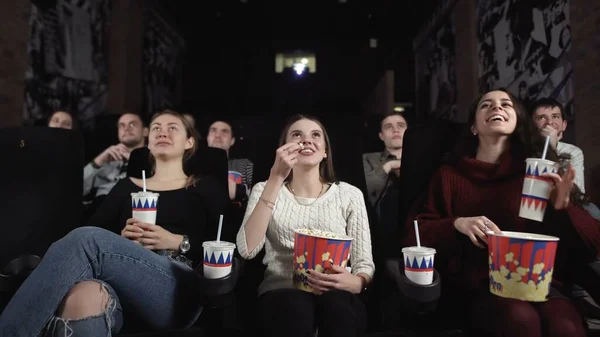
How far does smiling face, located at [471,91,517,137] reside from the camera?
1.47 m

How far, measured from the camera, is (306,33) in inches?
339

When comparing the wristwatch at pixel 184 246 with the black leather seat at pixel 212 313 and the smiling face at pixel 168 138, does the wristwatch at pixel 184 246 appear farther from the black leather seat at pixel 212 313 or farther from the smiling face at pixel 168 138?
the smiling face at pixel 168 138

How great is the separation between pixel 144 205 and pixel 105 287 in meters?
0.33

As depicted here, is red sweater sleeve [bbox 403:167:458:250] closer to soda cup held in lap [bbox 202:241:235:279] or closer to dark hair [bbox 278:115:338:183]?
dark hair [bbox 278:115:338:183]

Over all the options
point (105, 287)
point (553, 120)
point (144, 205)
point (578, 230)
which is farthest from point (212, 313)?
point (553, 120)

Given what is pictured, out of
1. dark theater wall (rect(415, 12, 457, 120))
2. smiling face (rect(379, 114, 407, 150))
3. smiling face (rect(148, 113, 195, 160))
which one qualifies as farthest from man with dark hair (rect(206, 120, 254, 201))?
dark theater wall (rect(415, 12, 457, 120))

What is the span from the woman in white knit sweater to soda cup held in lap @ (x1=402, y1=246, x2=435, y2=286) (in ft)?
0.71

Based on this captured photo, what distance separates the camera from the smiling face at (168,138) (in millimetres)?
1832

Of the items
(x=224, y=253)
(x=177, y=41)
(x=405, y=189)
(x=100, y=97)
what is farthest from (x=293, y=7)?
(x=224, y=253)

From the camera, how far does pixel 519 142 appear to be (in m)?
1.53

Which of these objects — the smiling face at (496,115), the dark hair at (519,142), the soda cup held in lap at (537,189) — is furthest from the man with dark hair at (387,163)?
the soda cup held in lap at (537,189)

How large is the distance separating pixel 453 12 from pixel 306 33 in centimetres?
381

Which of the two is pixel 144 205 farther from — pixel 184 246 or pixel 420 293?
pixel 420 293

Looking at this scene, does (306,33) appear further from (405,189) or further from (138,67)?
(405,189)
